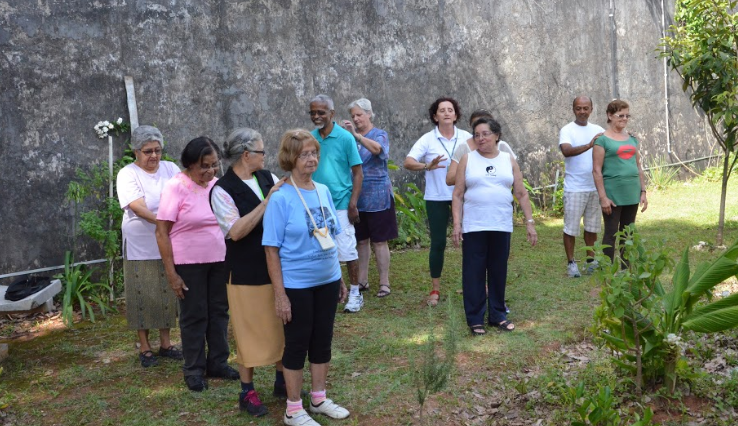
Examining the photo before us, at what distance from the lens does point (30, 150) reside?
25.0ft

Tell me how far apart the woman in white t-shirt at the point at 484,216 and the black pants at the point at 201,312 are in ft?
6.42

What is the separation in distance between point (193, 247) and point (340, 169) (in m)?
2.04

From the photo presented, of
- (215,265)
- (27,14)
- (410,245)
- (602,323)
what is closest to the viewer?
(602,323)

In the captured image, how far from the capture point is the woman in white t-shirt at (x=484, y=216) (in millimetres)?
6266

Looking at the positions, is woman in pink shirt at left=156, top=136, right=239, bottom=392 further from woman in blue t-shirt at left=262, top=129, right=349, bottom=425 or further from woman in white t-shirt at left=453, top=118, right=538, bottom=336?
woman in white t-shirt at left=453, top=118, right=538, bottom=336

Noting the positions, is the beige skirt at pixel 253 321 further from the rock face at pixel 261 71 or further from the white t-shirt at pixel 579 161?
the white t-shirt at pixel 579 161

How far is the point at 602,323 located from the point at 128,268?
340cm

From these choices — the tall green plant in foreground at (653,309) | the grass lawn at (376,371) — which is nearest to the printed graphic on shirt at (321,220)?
the grass lawn at (376,371)

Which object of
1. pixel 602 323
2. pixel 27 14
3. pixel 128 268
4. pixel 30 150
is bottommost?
pixel 602 323

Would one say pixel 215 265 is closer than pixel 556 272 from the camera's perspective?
Yes

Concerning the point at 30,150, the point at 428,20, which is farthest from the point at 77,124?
the point at 428,20

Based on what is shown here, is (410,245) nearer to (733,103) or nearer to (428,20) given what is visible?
(428,20)

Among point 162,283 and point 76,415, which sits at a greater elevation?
point 162,283

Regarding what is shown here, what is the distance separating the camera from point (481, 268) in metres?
6.40
